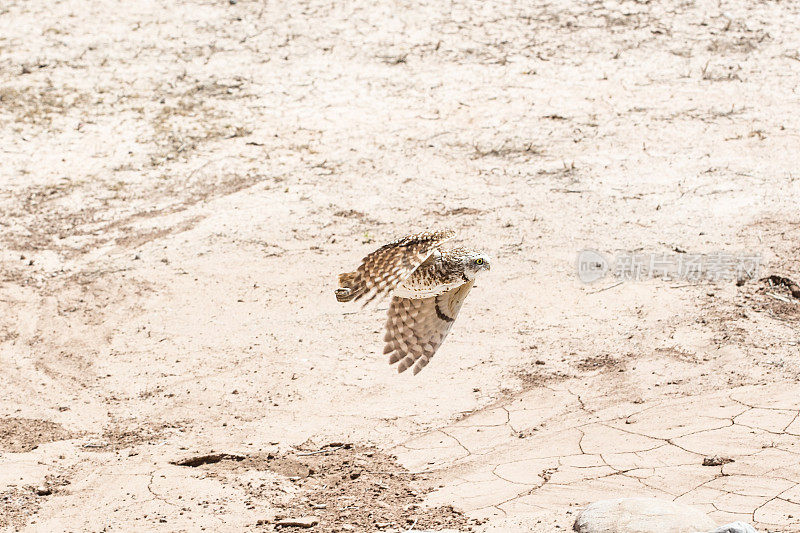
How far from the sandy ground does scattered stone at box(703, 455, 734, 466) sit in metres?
0.02

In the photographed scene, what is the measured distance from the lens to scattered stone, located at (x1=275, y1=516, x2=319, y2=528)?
18.6 ft

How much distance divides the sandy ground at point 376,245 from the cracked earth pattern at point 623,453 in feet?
0.07

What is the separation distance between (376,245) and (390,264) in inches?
143

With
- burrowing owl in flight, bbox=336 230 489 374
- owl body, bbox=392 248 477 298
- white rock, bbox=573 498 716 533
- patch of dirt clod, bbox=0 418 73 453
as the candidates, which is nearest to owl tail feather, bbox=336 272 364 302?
burrowing owl in flight, bbox=336 230 489 374

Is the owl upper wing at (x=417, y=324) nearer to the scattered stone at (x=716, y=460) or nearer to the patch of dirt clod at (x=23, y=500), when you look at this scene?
the scattered stone at (x=716, y=460)

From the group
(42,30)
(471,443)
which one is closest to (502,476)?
(471,443)

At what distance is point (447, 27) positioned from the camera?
487 inches

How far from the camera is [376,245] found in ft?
28.9

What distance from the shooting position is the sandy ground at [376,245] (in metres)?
6.13

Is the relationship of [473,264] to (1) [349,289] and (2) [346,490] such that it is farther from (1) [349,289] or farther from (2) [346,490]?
(2) [346,490]

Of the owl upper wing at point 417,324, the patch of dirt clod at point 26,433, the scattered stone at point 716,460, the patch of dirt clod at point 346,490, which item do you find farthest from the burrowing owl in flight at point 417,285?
the patch of dirt clod at point 26,433

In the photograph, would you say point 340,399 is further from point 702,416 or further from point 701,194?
point 701,194

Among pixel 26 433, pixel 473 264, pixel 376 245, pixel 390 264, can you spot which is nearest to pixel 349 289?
pixel 390 264

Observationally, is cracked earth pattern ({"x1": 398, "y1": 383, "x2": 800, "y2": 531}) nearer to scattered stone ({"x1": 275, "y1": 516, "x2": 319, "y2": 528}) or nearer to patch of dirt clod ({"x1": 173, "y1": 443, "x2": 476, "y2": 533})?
patch of dirt clod ({"x1": 173, "y1": 443, "x2": 476, "y2": 533})
